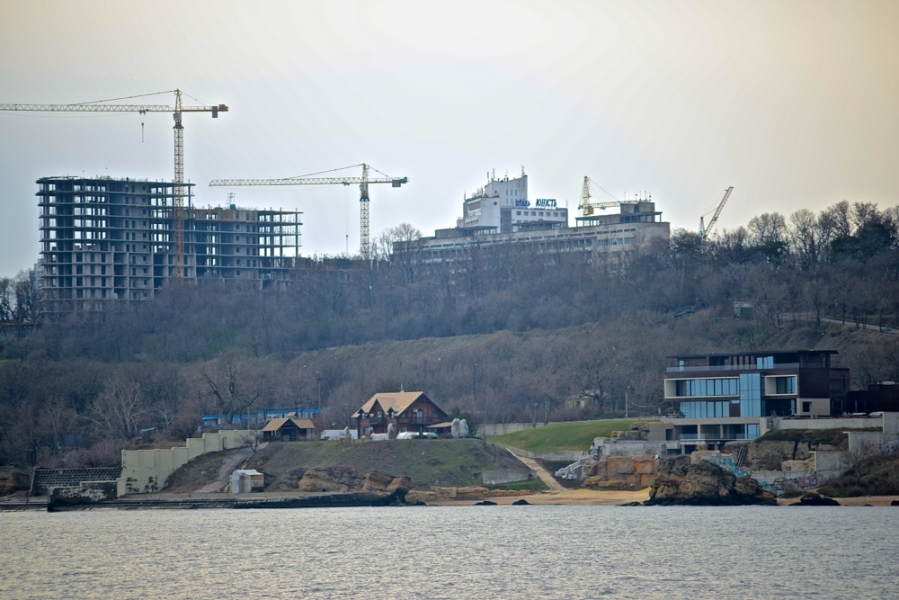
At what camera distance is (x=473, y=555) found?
7731cm

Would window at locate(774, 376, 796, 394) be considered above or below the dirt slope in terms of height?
above

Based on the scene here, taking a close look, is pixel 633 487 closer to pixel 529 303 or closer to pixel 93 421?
pixel 93 421

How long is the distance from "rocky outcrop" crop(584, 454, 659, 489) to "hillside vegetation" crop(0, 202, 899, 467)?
21.1 meters

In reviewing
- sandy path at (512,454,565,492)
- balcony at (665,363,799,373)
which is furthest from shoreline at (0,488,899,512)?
balcony at (665,363,799,373)

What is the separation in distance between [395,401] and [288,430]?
1020 cm

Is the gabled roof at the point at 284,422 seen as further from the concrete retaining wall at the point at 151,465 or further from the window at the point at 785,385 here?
the window at the point at 785,385

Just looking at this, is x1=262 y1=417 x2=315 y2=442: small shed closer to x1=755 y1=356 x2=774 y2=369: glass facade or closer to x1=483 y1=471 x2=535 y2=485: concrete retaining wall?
x1=483 y1=471 x2=535 y2=485: concrete retaining wall

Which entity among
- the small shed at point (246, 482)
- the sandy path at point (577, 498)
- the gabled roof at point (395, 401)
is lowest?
the sandy path at point (577, 498)

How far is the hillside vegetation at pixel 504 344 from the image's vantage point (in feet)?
456

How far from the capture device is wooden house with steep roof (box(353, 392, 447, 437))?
127 meters

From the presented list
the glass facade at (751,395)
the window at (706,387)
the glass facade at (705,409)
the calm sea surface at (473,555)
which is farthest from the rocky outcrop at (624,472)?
the glass facade at (751,395)

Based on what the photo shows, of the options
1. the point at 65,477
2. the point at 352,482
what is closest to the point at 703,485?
the point at 352,482

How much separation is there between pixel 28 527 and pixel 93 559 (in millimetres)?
24286

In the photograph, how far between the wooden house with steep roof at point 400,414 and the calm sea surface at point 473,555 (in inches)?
834
